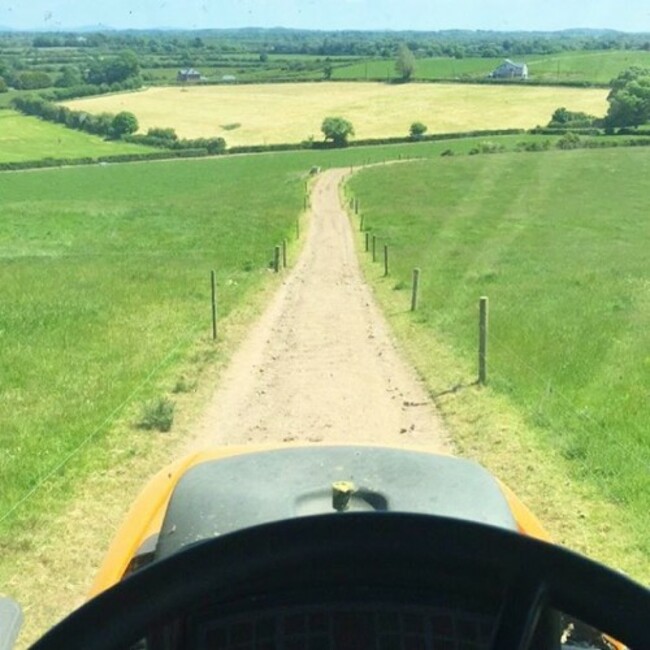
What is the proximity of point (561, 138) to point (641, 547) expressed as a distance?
210 feet

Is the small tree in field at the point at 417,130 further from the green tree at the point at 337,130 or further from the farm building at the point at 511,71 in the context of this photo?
the farm building at the point at 511,71

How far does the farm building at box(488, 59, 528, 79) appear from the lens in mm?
84250

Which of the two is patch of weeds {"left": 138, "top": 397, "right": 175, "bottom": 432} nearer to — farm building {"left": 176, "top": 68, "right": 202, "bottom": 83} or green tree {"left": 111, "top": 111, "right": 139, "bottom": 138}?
green tree {"left": 111, "top": 111, "right": 139, "bottom": 138}

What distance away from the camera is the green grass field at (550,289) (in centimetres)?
1044

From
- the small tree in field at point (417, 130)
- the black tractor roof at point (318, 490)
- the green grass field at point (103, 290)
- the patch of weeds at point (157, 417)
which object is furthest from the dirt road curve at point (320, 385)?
the small tree in field at point (417, 130)

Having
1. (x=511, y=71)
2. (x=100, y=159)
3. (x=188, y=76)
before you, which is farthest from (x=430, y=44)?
(x=100, y=159)

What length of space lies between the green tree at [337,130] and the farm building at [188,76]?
91.0ft

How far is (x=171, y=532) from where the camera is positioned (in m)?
4.04

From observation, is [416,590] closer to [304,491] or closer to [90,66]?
[304,491]

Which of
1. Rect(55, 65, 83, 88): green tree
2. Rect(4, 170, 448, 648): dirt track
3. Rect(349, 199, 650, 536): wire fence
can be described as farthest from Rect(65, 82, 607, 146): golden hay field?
Rect(349, 199, 650, 536): wire fence

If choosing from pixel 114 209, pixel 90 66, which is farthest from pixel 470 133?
pixel 90 66

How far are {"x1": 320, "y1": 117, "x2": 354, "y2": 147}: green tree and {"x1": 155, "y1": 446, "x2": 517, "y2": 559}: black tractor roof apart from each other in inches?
2903

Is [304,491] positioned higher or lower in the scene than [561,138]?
higher

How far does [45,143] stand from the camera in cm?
7994
